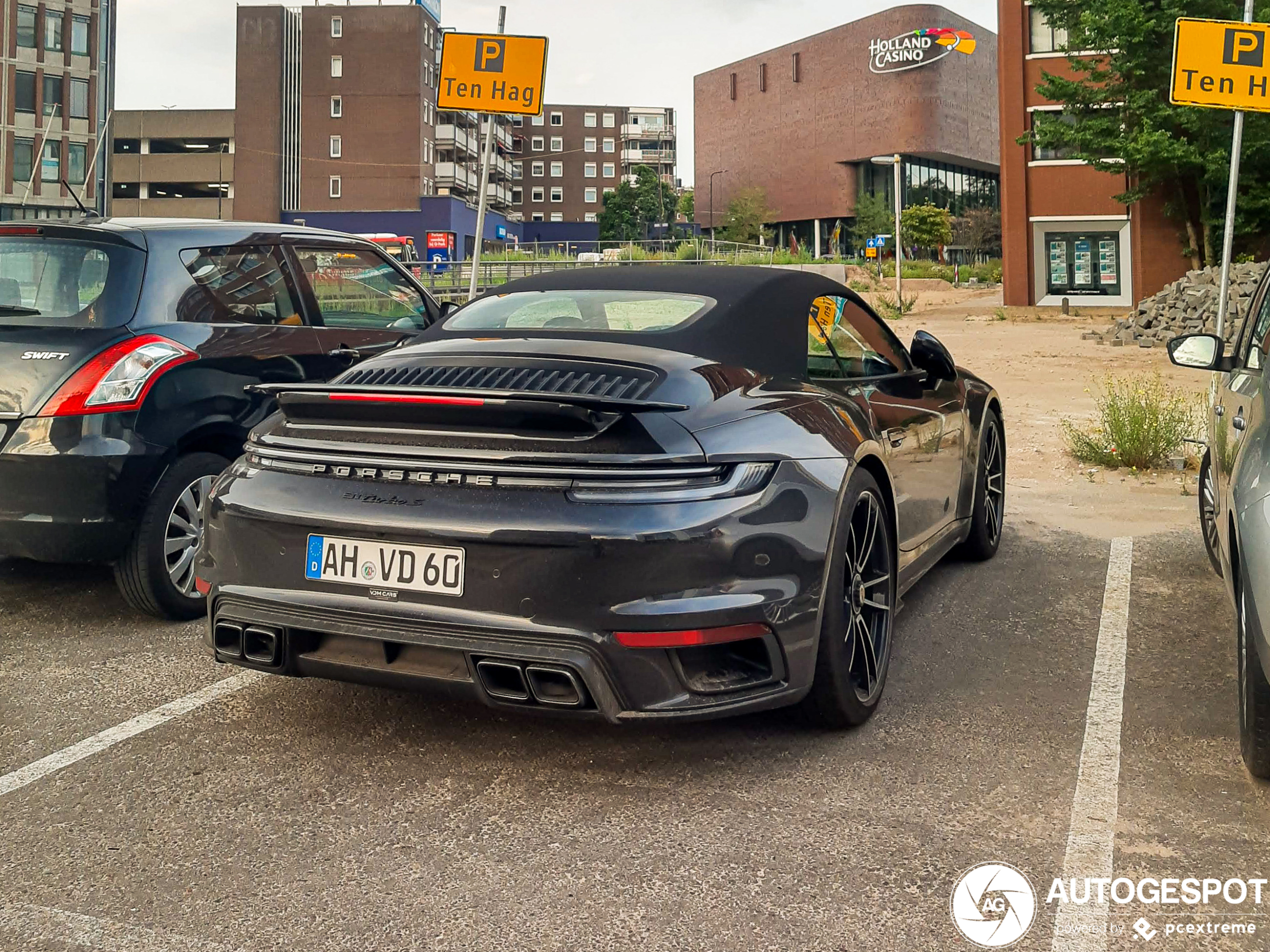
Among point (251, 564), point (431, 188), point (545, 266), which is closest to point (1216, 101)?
point (251, 564)

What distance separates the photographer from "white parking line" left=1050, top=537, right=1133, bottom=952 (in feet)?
8.46

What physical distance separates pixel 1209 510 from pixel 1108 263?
38025 mm

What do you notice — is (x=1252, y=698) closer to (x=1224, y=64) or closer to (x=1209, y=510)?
(x=1209, y=510)

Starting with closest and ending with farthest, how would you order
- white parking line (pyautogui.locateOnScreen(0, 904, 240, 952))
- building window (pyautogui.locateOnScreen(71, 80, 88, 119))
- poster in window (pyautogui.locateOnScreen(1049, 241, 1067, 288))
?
white parking line (pyautogui.locateOnScreen(0, 904, 240, 952))
poster in window (pyautogui.locateOnScreen(1049, 241, 1067, 288))
building window (pyautogui.locateOnScreen(71, 80, 88, 119))

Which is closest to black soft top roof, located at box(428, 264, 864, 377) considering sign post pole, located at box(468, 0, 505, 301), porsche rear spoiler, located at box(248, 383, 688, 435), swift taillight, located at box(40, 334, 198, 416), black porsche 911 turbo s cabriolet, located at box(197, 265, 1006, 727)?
black porsche 911 turbo s cabriolet, located at box(197, 265, 1006, 727)

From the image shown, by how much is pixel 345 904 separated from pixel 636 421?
134 centimetres

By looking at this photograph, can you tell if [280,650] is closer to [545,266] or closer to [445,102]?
[445,102]

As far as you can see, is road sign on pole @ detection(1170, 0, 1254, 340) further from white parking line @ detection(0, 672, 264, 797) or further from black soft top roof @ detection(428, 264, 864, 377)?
white parking line @ detection(0, 672, 264, 797)

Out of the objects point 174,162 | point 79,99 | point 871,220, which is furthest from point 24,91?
point 871,220

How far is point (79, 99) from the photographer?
6156 centimetres

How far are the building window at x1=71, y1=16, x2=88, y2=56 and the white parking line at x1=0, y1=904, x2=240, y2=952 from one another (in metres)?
66.7

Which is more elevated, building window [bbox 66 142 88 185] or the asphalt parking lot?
building window [bbox 66 142 88 185]

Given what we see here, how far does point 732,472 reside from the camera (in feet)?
10.8

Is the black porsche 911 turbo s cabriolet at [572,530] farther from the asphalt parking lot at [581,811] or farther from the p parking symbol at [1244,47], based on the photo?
the p parking symbol at [1244,47]
